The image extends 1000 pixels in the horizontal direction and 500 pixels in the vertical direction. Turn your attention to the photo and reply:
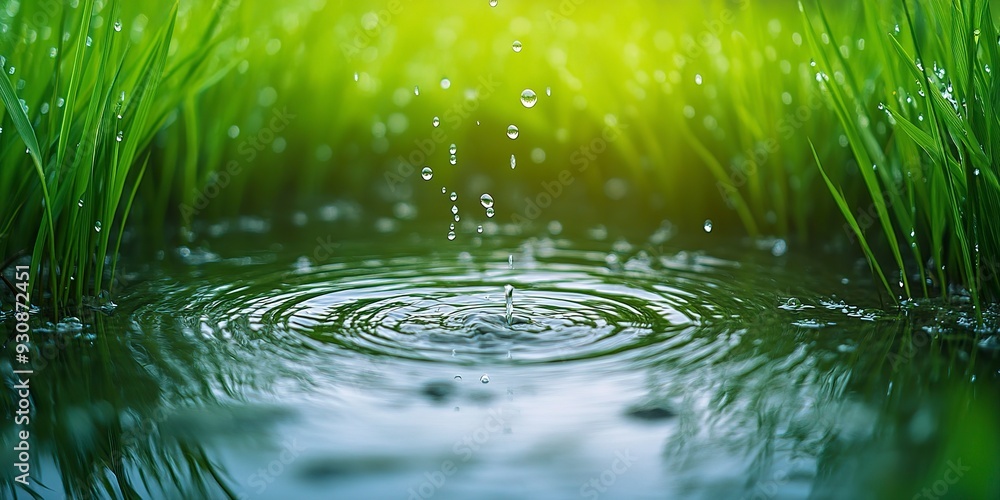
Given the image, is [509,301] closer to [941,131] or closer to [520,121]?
[941,131]

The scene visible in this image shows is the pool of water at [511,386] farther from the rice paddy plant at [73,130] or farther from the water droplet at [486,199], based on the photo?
the water droplet at [486,199]

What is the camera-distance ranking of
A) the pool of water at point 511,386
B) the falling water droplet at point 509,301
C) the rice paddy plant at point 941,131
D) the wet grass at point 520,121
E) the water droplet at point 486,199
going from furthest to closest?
the water droplet at point 486,199
the falling water droplet at point 509,301
the wet grass at point 520,121
the rice paddy plant at point 941,131
the pool of water at point 511,386

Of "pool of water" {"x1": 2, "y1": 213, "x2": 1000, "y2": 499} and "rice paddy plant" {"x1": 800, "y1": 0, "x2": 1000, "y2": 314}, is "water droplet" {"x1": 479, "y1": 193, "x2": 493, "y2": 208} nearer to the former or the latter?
"pool of water" {"x1": 2, "y1": 213, "x2": 1000, "y2": 499}

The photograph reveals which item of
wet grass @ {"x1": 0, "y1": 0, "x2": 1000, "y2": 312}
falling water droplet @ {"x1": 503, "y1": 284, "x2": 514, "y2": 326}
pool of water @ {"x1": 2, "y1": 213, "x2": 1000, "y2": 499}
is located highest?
wet grass @ {"x1": 0, "y1": 0, "x2": 1000, "y2": 312}

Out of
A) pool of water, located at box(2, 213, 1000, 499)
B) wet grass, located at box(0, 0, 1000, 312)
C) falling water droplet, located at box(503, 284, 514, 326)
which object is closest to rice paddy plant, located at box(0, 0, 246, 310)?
wet grass, located at box(0, 0, 1000, 312)

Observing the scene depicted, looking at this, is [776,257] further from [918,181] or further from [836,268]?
[918,181]

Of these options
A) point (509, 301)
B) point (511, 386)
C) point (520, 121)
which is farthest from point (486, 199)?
point (511, 386)

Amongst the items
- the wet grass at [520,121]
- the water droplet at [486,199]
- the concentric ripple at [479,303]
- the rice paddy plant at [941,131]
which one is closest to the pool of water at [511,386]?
the concentric ripple at [479,303]
